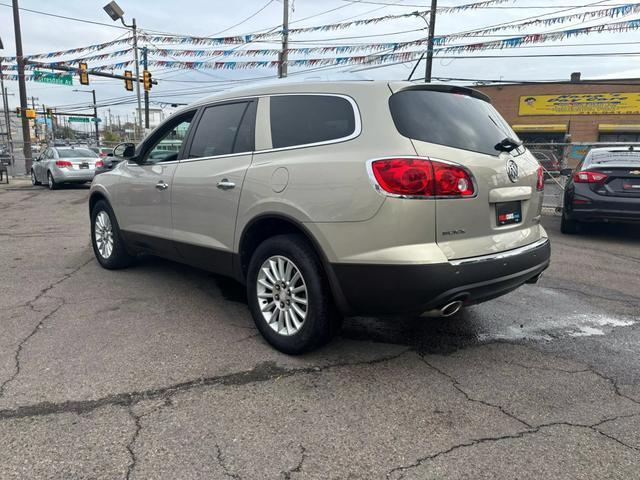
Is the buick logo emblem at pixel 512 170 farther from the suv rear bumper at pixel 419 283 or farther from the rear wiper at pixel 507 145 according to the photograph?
the suv rear bumper at pixel 419 283

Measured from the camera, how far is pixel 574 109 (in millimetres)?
35281

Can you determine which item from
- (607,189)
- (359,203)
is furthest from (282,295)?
(607,189)

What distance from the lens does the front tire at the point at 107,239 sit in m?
5.48

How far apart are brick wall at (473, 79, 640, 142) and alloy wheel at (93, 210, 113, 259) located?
32068mm

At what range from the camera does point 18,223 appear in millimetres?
9516

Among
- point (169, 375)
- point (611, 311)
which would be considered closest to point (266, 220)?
point (169, 375)

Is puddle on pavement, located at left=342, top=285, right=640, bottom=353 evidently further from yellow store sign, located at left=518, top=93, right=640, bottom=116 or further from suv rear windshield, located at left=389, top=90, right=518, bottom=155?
yellow store sign, located at left=518, top=93, right=640, bottom=116

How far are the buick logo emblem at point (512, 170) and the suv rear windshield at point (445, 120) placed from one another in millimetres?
127

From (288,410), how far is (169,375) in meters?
0.87

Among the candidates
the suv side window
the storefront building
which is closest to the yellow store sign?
the storefront building

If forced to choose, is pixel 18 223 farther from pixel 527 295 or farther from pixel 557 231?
pixel 557 231

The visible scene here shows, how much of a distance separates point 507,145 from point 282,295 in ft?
6.08

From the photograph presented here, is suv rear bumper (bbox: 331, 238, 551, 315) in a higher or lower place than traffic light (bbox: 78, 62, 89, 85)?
lower

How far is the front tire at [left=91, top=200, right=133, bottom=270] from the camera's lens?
5.48 meters
